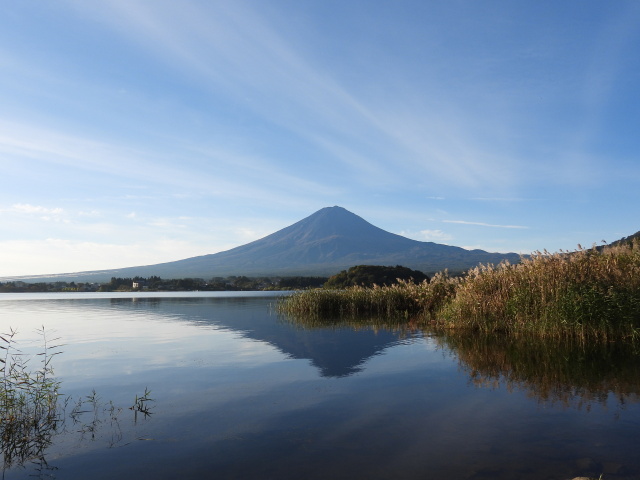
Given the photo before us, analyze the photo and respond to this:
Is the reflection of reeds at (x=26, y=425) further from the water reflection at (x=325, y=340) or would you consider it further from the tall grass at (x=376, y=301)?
the tall grass at (x=376, y=301)

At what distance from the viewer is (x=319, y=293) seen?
1038 inches

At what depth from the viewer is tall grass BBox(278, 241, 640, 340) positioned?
12.4 m

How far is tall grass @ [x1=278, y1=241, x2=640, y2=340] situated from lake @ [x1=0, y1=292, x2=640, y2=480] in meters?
1.24

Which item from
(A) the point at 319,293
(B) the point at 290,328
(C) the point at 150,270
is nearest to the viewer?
(B) the point at 290,328

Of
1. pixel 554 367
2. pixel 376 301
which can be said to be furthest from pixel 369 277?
pixel 554 367

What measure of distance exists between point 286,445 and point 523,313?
36.1ft

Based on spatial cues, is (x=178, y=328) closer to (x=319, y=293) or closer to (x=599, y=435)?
(x=319, y=293)

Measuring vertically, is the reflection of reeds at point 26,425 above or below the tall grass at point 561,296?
below

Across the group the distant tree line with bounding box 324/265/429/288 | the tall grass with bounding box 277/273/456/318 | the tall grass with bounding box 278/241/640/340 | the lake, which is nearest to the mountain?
the distant tree line with bounding box 324/265/429/288

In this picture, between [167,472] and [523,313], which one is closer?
[167,472]

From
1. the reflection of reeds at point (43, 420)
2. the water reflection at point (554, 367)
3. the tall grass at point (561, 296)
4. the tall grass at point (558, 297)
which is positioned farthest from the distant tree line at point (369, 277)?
the reflection of reeds at point (43, 420)

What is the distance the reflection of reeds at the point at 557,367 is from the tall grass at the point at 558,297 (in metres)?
0.59

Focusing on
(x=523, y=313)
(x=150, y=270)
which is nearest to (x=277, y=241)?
(x=150, y=270)

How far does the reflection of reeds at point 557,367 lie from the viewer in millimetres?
7383
